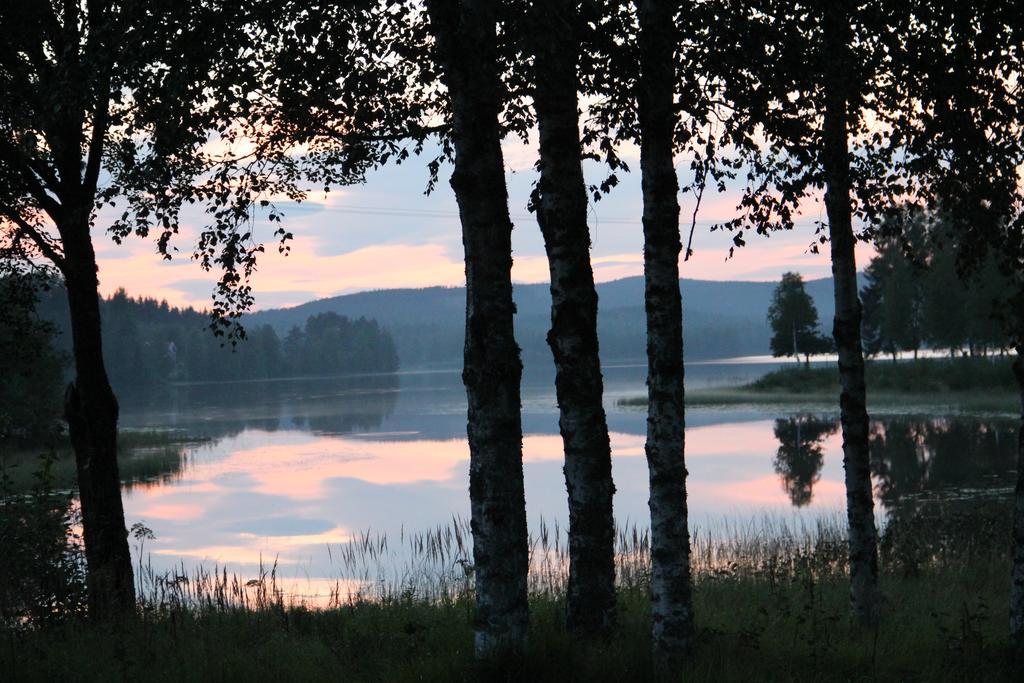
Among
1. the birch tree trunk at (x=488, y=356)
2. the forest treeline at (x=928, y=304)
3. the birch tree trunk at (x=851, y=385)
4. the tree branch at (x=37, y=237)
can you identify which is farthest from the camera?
the forest treeline at (x=928, y=304)

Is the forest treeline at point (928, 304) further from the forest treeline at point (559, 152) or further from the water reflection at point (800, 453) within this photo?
the forest treeline at point (559, 152)

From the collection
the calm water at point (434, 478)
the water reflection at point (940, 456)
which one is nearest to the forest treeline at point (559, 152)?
the calm water at point (434, 478)

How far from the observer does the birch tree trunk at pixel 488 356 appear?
298 inches

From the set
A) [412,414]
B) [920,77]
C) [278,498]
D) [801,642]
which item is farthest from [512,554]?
[412,414]

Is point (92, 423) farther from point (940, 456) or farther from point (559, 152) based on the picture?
point (940, 456)

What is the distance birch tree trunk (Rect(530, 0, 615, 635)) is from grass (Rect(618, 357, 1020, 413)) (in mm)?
52240

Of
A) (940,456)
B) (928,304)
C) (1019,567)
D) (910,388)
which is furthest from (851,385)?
(928,304)

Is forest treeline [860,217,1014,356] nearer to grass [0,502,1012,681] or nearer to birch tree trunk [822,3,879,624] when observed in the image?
grass [0,502,1012,681]

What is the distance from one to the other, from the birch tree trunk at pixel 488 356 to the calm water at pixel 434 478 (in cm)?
1335

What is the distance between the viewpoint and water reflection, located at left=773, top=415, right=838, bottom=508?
33.7 meters

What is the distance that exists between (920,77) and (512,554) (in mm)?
6581

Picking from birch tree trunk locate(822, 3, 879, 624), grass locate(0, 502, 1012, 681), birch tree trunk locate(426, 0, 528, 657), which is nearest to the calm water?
grass locate(0, 502, 1012, 681)

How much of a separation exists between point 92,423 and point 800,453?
3625 cm

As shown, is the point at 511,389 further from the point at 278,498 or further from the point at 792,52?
the point at 278,498
